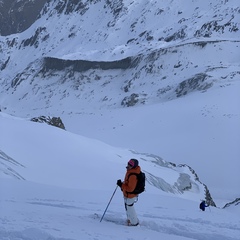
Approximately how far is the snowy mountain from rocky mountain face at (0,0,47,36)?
78.8 ft

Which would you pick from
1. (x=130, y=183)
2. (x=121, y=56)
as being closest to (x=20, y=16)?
(x=121, y=56)

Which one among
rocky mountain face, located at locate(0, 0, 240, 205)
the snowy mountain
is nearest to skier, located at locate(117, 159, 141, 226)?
the snowy mountain

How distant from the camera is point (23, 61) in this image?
7344 centimetres

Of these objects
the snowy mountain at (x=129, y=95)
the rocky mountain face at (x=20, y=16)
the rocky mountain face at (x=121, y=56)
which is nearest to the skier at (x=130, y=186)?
the snowy mountain at (x=129, y=95)

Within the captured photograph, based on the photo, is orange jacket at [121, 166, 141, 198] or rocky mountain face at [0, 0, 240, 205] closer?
orange jacket at [121, 166, 141, 198]

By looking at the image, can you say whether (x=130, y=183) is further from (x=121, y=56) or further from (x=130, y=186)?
(x=121, y=56)

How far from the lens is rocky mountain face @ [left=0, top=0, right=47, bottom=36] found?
108438 millimetres

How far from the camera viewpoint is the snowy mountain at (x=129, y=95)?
1520 centimetres

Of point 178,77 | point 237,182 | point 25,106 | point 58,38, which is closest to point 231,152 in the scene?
point 237,182

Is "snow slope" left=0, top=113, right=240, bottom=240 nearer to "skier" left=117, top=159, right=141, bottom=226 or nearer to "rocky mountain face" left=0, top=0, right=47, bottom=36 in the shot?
"skier" left=117, top=159, right=141, bottom=226

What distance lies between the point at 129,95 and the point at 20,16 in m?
72.6

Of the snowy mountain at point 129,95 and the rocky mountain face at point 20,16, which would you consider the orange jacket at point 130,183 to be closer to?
the snowy mountain at point 129,95

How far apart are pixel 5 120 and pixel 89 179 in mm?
6421

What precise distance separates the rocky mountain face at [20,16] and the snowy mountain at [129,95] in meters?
24.0
